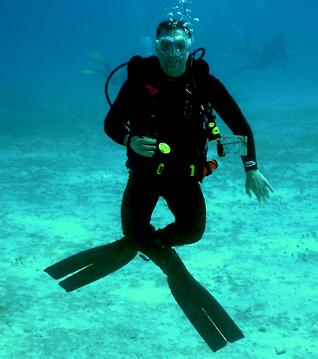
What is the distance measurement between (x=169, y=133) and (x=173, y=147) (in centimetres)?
13

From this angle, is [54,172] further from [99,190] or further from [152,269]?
[152,269]

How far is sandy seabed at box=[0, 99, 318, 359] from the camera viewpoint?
5676 mm

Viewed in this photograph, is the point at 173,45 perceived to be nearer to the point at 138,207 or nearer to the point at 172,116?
the point at 172,116

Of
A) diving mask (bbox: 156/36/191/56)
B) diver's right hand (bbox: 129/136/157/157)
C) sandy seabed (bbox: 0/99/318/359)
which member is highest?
diving mask (bbox: 156/36/191/56)

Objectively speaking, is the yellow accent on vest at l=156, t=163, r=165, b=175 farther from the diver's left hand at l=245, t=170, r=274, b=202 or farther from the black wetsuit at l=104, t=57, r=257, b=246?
the diver's left hand at l=245, t=170, r=274, b=202

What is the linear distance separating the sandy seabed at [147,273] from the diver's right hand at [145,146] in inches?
107

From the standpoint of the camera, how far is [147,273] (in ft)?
24.3

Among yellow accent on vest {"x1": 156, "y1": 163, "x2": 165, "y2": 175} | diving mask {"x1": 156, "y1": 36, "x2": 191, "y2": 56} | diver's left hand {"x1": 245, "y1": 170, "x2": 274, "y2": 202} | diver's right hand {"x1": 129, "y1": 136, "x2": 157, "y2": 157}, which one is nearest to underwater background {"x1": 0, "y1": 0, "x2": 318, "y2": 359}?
diver's left hand {"x1": 245, "y1": 170, "x2": 274, "y2": 202}

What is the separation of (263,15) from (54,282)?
370 feet

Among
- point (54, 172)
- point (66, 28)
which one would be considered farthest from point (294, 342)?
point (66, 28)

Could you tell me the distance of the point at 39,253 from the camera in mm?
7930

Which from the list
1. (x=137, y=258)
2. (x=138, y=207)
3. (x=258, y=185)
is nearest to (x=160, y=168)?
(x=138, y=207)

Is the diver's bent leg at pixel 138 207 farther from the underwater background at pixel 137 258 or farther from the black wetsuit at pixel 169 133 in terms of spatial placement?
the underwater background at pixel 137 258

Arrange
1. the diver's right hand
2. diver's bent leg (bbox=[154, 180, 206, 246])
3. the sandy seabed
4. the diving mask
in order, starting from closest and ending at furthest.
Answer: the diver's right hand, the diving mask, diver's bent leg (bbox=[154, 180, 206, 246]), the sandy seabed
